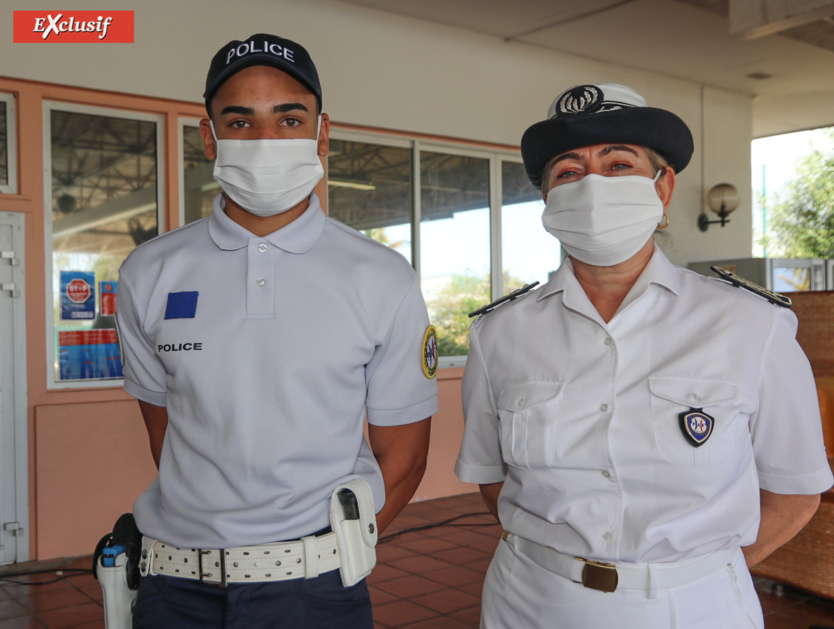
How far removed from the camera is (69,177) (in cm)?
435

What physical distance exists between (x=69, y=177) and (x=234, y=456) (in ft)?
11.8

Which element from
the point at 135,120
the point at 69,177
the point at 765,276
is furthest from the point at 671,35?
the point at 69,177

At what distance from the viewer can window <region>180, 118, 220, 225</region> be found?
15.3 feet

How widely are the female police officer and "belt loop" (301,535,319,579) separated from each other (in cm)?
33

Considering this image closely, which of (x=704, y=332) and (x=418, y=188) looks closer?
(x=704, y=332)

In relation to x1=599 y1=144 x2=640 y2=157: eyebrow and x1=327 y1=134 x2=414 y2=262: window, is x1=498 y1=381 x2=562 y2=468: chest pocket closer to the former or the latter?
x1=599 y1=144 x2=640 y2=157: eyebrow

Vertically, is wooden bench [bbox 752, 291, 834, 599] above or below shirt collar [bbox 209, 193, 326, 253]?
below

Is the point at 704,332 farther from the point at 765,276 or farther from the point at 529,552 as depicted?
the point at 765,276

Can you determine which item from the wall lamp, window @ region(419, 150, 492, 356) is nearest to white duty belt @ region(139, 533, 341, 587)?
window @ region(419, 150, 492, 356)

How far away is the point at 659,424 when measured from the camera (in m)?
1.24

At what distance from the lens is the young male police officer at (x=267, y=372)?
127 cm

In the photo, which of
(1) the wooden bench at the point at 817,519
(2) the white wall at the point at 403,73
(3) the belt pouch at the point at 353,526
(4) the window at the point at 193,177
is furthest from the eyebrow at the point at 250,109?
(4) the window at the point at 193,177

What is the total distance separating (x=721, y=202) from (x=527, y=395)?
21.0 feet

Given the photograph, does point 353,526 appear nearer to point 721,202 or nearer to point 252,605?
point 252,605
